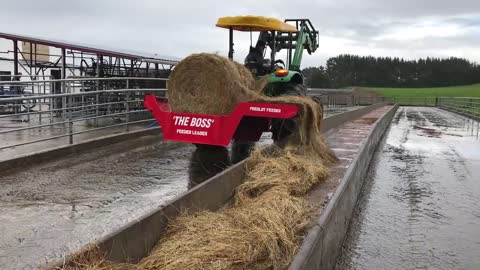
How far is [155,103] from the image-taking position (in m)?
9.55

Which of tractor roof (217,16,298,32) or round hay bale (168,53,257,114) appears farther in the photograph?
tractor roof (217,16,298,32)

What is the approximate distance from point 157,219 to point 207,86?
4721 mm

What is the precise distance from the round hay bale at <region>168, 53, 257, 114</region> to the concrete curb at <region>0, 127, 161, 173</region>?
221 cm

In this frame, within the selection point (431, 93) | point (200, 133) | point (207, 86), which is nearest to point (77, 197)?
point (200, 133)

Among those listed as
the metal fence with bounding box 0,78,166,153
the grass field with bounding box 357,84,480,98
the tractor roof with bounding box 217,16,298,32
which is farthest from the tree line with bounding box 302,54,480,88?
the tractor roof with bounding box 217,16,298,32

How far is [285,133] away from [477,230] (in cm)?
446

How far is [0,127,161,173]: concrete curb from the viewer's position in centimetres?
817

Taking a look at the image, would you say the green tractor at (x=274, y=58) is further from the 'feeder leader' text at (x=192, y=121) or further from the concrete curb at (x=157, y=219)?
the concrete curb at (x=157, y=219)

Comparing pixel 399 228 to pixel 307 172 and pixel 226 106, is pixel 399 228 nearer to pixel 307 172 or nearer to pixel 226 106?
pixel 307 172

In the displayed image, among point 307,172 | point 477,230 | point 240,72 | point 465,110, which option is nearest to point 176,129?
point 240,72

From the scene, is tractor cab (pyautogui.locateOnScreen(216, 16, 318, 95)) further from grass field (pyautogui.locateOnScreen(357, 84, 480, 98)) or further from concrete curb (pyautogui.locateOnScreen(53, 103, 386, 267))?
grass field (pyautogui.locateOnScreen(357, 84, 480, 98))

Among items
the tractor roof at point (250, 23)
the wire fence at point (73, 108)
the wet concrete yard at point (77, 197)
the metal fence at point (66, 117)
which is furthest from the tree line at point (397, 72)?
the wet concrete yard at point (77, 197)

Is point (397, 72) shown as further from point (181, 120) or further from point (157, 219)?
point (157, 219)

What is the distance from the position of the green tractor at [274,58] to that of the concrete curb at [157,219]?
11.0ft
